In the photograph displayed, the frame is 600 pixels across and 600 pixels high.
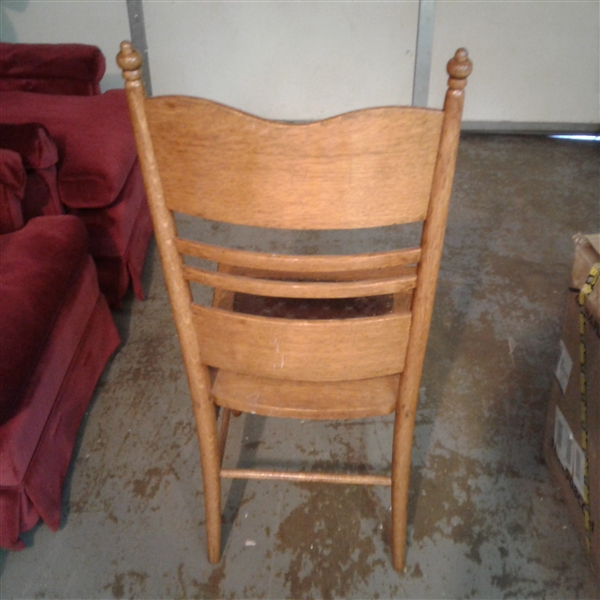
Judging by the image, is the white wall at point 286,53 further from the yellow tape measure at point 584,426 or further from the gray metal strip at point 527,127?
the yellow tape measure at point 584,426

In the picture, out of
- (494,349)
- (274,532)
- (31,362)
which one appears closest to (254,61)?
(494,349)

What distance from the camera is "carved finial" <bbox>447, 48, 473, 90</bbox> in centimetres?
54

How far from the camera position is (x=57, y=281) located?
119 centimetres

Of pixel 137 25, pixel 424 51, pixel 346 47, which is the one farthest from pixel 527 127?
pixel 137 25

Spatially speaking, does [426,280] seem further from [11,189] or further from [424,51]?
[424,51]

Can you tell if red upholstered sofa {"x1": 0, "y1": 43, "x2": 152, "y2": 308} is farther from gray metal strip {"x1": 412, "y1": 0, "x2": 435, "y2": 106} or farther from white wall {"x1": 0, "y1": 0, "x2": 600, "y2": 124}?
gray metal strip {"x1": 412, "y1": 0, "x2": 435, "y2": 106}

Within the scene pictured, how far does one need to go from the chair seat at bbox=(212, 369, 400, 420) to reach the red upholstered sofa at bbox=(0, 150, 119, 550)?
1.42 ft

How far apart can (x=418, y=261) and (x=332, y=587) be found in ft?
2.45

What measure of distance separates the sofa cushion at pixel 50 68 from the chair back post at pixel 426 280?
68.5 inches

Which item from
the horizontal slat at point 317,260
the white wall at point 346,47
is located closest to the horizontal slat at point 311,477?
the horizontal slat at point 317,260

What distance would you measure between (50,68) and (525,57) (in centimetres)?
224

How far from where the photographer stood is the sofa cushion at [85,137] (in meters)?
1.49

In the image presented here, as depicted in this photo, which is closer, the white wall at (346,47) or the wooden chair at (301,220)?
the wooden chair at (301,220)

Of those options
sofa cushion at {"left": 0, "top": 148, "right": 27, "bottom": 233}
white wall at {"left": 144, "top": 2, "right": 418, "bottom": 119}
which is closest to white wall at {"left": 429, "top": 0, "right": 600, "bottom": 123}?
white wall at {"left": 144, "top": 2, "right": 418, "bottom": 119}
